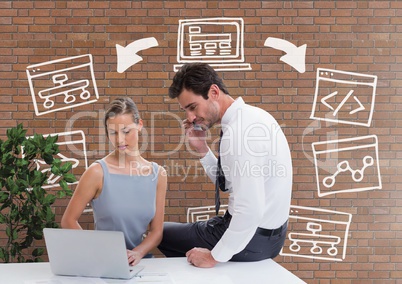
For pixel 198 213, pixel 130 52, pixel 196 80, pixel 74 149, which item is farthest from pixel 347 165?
pixel 74 149

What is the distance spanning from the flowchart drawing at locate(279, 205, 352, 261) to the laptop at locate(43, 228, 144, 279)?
8.07ft

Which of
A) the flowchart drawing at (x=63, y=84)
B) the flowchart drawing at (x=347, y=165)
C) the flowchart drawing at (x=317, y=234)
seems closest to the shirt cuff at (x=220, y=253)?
the flowchart drawing at (x=317, y=234)

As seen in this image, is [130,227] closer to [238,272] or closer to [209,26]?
[238,272]

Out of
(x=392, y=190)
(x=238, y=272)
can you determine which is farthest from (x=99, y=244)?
(x=392, y=190)

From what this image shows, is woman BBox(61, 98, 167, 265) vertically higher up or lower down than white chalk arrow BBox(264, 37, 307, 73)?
lower down

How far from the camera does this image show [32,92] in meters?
4.30

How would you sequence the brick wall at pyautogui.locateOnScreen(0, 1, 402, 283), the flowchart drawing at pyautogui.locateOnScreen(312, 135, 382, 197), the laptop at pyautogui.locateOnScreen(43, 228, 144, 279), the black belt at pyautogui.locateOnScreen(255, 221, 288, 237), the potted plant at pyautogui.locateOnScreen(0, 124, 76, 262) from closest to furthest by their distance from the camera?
the laptop at pyautogui.locateOnScreen(43, 228, 144, 279) < the black belt at pyautogui.locateOnScreen(255, 221, 288, 237) < the potted plant at pyautogui.locateOnScreen(0, 124, 76, 262) < the brick wall at pyautogui.locateOnScreen(0, 1, 402, 283) < the flowchart drawing at pyautogui.locateOnScreen(312, 135, 382, 197)

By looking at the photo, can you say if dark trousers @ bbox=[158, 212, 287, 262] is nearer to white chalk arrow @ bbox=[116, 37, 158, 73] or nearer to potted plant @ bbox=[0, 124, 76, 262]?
potted plant @ bbox=[0, 124, 76, 262]

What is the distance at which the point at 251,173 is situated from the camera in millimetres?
2340

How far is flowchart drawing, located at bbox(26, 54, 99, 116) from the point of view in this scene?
4.29m

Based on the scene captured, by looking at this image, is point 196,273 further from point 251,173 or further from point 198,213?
point 198,213

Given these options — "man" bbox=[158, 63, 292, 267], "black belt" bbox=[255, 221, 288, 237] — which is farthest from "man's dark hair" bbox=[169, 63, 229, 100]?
"black belt" bbox=[255, 221, 288, 237]

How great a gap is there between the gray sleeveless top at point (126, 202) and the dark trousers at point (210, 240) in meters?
0.19

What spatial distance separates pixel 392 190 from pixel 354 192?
334 millimetres
